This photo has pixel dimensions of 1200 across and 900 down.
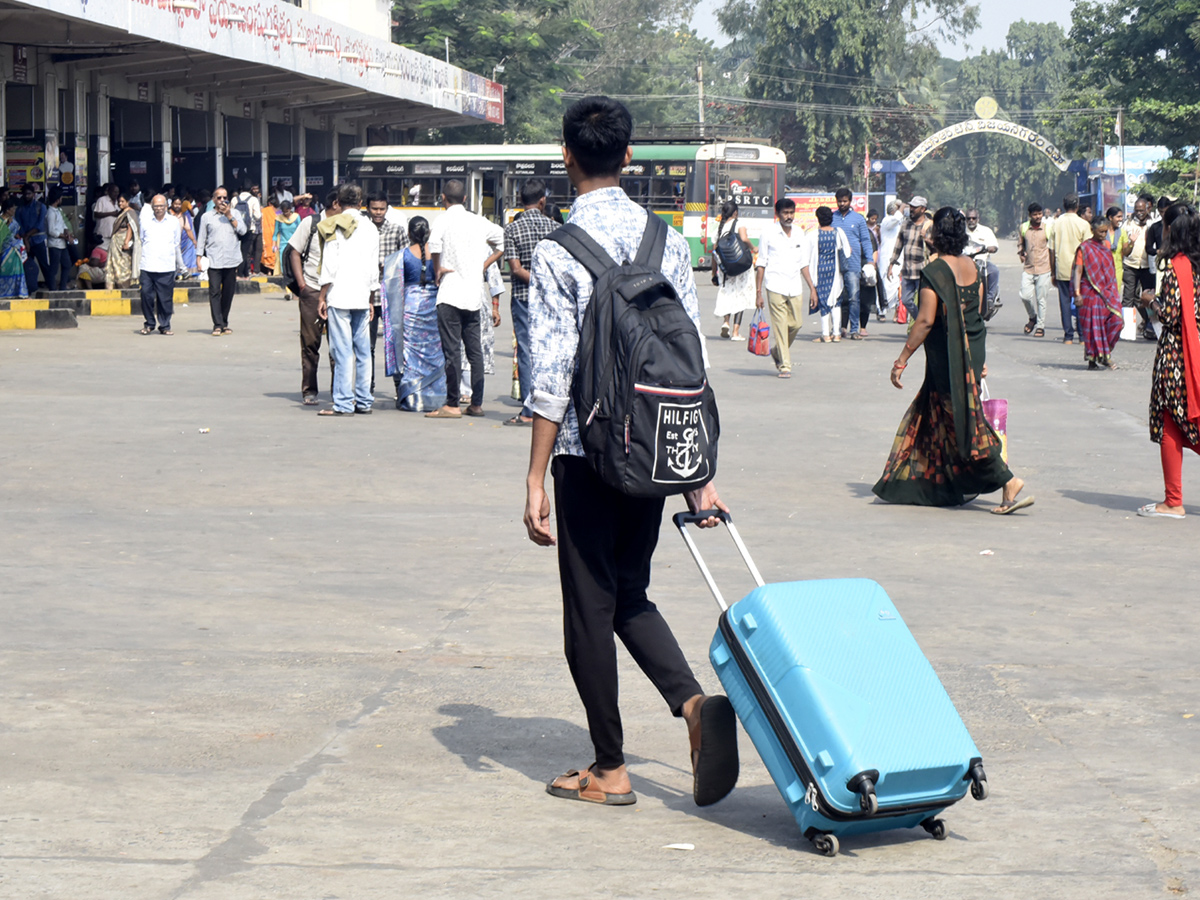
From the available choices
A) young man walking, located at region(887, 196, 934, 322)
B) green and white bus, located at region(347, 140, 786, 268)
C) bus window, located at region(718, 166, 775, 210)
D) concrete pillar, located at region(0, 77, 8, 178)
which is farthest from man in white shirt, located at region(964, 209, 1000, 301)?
bus window, located at region(718, 166, 775, 210)

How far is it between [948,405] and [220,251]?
12144 mm

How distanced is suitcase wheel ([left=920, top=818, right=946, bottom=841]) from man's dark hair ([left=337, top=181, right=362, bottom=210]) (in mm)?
9001

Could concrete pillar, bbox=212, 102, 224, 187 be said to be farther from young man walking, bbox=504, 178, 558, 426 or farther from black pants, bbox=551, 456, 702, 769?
black pants, bbox=551, 456, 702, 769

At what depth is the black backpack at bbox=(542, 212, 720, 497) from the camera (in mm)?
3793

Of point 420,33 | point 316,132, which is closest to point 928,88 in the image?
point 420,33

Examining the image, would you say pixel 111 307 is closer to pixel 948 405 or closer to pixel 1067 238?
pixel 1067 238

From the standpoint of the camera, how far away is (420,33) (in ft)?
188

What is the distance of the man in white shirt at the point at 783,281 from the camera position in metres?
15.7

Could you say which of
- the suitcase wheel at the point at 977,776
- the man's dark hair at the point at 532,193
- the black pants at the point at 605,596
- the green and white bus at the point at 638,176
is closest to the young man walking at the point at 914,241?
the man's dark hair at the point at 532,193

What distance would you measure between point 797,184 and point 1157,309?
77222 millimetres

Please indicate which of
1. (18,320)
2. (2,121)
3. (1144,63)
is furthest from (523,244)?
(1144,63)

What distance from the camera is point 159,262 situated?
1855 centimetres

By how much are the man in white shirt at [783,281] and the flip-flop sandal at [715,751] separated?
1182 cm

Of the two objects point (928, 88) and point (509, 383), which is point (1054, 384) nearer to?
point (509, 383)
